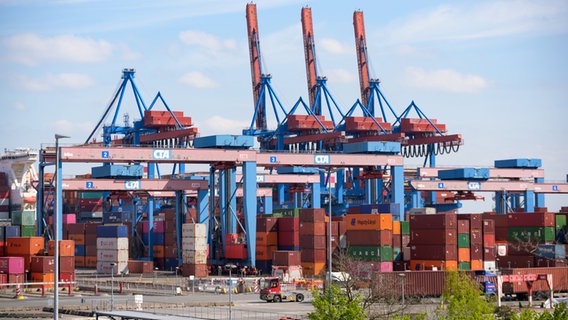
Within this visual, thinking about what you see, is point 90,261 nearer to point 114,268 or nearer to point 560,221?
point 114,268

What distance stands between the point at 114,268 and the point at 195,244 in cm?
1038

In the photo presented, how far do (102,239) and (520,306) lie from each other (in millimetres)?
47519

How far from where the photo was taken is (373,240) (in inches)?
2921

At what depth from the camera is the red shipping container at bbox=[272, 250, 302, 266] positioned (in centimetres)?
8044

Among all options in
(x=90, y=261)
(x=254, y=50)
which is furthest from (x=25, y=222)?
(x=254, y=50)

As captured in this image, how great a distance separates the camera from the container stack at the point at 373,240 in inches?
2896

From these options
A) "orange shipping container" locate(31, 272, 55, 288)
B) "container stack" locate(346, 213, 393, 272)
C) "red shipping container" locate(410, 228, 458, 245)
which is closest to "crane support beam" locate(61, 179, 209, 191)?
"orange shipping container" locate(31, 272, 55, 288)

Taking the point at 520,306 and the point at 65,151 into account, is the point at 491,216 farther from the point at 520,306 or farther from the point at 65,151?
the point at 65,151

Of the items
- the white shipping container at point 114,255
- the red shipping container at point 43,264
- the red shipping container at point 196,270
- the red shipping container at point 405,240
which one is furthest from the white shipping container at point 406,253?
the white shipping container at point 114,255

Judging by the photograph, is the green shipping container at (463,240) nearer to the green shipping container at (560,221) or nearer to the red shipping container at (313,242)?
the green shipping container at (560,221)

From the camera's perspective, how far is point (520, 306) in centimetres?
5559

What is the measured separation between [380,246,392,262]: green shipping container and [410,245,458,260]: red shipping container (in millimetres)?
1588

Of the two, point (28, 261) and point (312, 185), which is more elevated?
point (312, 185)

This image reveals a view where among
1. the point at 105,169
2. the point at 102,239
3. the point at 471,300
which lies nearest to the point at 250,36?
the point at 105,169
